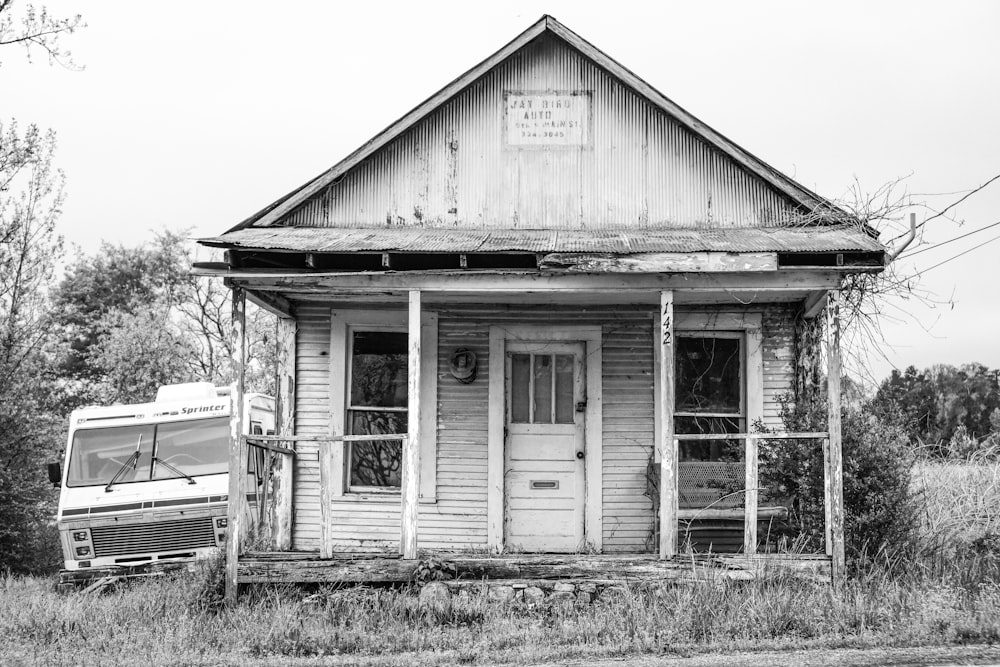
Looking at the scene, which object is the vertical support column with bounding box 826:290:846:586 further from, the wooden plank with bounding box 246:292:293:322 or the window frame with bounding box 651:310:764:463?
the wooden plank with bounding box 246:292:293:322

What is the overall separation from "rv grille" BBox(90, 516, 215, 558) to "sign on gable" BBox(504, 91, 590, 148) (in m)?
5.90

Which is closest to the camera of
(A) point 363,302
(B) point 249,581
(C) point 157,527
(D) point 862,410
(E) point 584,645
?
(E) point 584,645

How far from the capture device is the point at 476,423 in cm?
1094

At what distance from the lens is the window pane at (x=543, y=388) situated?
11.0 metres

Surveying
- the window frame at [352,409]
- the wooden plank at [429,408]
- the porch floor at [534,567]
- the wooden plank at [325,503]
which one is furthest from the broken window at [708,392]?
the wooden plank at [325,503]

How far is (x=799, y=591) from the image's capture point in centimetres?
842

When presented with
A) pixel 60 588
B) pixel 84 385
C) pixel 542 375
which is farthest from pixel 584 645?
pixel 84 385

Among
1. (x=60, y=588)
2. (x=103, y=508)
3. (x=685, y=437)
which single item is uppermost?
(x=685, y=437)

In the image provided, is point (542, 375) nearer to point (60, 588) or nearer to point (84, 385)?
point (60, 588)

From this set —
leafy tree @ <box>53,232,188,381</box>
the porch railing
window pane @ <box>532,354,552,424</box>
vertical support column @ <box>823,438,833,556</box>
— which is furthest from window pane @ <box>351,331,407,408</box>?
leafy tree @ <box>53,232,188,381</box>

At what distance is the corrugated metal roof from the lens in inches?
354

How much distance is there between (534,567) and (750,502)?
2.02m

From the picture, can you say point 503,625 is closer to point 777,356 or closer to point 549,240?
point 549,240

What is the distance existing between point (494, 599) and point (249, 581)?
223 cm
